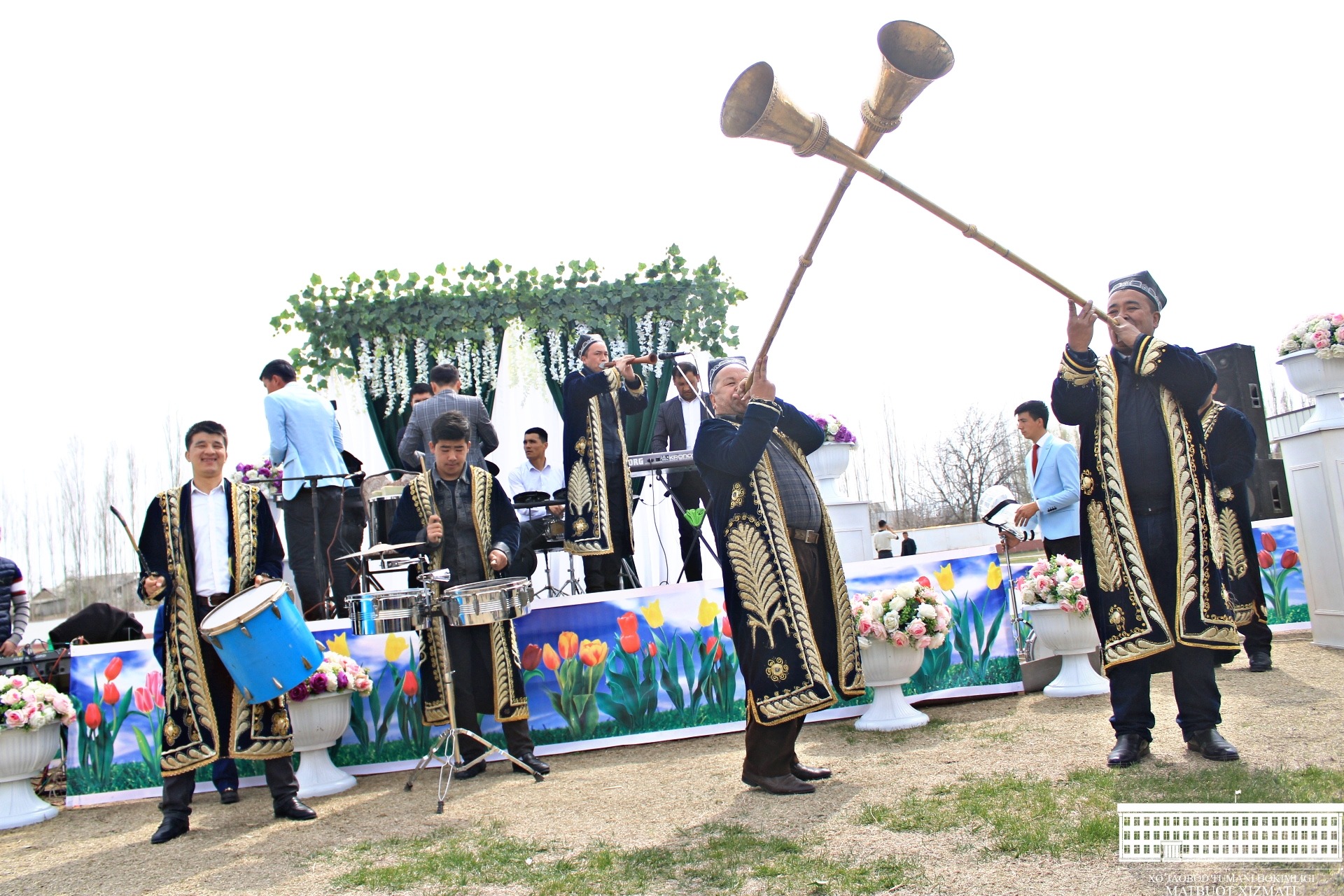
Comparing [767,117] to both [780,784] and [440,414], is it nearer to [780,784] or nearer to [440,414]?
[780,784]

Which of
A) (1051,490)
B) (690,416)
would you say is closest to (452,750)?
(690,416)

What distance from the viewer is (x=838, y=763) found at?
4.66 meters

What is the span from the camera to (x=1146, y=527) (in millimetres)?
4020

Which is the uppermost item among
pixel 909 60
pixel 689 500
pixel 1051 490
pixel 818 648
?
pixel 909 60

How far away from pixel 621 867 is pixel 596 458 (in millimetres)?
3392

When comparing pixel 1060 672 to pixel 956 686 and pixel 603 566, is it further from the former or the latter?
pixel 603 566

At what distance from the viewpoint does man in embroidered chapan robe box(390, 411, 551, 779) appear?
5266mm

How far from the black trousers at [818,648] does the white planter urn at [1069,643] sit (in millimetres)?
2224

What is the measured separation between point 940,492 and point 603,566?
28.4 meters

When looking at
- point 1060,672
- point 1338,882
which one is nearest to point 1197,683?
point 1338,882

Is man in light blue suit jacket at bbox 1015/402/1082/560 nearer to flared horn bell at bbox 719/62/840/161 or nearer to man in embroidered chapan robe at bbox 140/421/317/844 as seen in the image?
flared horn bell at bbox 719/62/840/161

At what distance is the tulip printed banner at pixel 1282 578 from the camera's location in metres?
7.47

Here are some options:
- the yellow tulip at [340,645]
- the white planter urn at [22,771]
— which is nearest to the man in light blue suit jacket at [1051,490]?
the yellow tulip at [340,645]

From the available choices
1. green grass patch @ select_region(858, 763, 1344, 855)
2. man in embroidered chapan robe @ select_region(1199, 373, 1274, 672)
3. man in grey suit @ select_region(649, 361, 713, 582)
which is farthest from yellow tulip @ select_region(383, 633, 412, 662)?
man in embroidered chapan robe @ select_region(1199, 373, 1274, 672)
